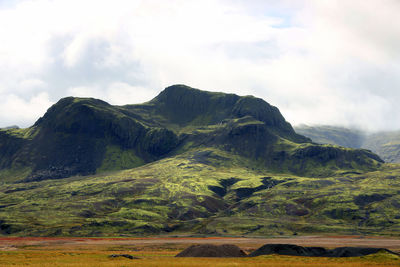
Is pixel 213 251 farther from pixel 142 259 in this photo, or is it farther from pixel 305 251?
pixel 305 251

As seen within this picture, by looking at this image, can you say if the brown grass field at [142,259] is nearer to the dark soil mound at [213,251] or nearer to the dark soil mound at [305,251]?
the dark soil mound at [213,251]

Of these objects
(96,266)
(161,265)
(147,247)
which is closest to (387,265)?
(161,265)

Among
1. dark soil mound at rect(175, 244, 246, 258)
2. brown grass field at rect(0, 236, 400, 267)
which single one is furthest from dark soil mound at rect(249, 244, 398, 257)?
brown grass field at rect(0, 236, 400, 267)

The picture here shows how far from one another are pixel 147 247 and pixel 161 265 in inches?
3760

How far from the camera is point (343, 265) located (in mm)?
73062

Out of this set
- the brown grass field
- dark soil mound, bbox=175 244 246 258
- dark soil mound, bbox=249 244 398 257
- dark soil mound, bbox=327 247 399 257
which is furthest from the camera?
dark soil mound, bbox=175 244 246 258

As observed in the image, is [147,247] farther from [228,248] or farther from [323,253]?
[323,253]

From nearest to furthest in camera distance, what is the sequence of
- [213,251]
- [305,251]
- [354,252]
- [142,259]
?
[142,259] < [354,252] < [213,251] < [305,251]

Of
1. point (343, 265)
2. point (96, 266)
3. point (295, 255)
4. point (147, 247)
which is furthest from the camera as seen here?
point (147, 247)

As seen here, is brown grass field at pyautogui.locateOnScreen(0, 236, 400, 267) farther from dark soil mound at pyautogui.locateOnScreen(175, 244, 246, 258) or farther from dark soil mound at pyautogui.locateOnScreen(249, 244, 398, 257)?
dark soil mound at pyautogui.locateOnScreen(249, 244, 398, 257)

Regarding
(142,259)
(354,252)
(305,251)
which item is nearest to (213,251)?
(142,259)

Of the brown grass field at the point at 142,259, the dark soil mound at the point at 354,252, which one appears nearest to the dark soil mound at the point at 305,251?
the dark soil mound at the point at 354,252

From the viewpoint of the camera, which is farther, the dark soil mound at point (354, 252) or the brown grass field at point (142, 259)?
the dark soil mound at point (354, 252)

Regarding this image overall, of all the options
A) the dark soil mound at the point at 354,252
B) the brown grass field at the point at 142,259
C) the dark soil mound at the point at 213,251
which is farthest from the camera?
the dark soil mound at the point at 213,251
